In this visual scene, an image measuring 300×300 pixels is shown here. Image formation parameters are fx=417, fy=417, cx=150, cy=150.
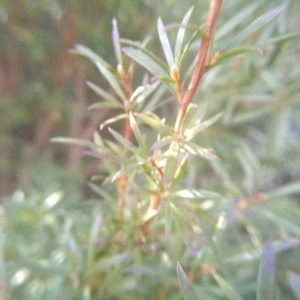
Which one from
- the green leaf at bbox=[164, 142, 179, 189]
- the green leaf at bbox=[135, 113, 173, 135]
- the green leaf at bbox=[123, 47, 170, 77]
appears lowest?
the green leaf at bbox=[164, 142, 179, 189]

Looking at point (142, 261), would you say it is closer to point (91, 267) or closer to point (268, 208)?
point (91, 267)

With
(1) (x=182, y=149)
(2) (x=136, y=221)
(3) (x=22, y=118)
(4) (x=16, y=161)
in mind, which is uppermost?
(1) (x=182, y=149)

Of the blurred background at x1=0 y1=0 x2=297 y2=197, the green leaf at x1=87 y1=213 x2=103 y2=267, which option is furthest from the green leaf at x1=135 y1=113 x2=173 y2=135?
the blurred background at x1=0 y1=0 x2=297 y2=197

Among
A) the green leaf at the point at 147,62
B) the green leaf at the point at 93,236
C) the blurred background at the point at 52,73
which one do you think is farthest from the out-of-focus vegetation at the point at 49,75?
the green leaf at the point at 147,62

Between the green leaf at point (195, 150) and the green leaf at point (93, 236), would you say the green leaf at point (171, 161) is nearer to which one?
the green leaf at point (195, 150)

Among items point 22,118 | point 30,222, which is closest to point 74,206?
point 30,222

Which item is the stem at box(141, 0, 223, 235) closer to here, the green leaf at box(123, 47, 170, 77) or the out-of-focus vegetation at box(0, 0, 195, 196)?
the green leaf at box(123, 47, 170, 77)

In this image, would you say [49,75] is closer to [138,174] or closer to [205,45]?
[138,174]

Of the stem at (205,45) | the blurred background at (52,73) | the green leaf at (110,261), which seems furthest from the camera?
the blurred background at (52,73)
